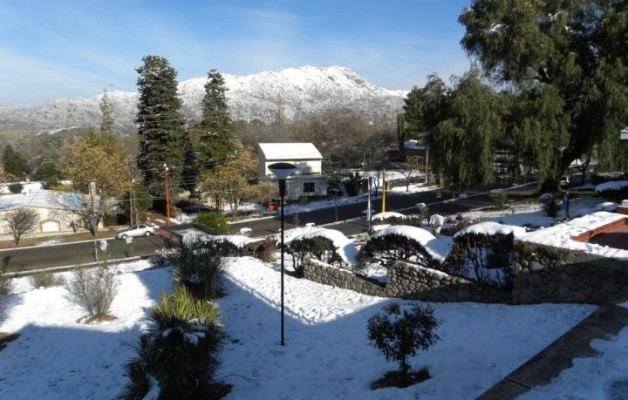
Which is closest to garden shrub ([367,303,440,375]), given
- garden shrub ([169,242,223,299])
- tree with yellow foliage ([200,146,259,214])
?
garden shrub ([169,242,223,299])

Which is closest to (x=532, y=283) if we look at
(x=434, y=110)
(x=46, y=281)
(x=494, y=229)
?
(x=494, y=229)

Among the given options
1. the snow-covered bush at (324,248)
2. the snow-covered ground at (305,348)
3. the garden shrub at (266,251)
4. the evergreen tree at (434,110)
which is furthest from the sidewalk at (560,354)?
the evergreen tree at (434,110)

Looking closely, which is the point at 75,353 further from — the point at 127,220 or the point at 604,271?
the point at 127,220

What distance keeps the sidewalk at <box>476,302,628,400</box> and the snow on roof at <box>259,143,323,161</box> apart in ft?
132

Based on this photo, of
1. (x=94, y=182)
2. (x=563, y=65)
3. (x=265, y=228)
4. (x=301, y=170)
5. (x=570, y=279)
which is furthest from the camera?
(x=301, y=170)

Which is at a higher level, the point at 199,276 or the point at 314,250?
the point at 314,250

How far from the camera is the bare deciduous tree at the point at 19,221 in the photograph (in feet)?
113

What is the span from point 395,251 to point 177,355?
7154 mm

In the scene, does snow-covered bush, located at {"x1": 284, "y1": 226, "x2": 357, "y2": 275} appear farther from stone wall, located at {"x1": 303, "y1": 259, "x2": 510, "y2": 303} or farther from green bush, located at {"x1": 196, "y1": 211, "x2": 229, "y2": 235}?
green bush, located at {"x1": 196, "y1": 211, "x2": 229, "y2": 235}

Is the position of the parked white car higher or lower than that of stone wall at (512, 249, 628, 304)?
lower

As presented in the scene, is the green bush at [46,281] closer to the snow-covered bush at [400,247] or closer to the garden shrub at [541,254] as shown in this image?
the snow-covered bush at [400,247]

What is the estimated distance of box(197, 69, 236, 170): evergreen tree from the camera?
4403 centimetres

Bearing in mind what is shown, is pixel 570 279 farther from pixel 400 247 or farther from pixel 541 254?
pixel 400 247

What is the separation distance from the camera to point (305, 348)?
8.66 metres
